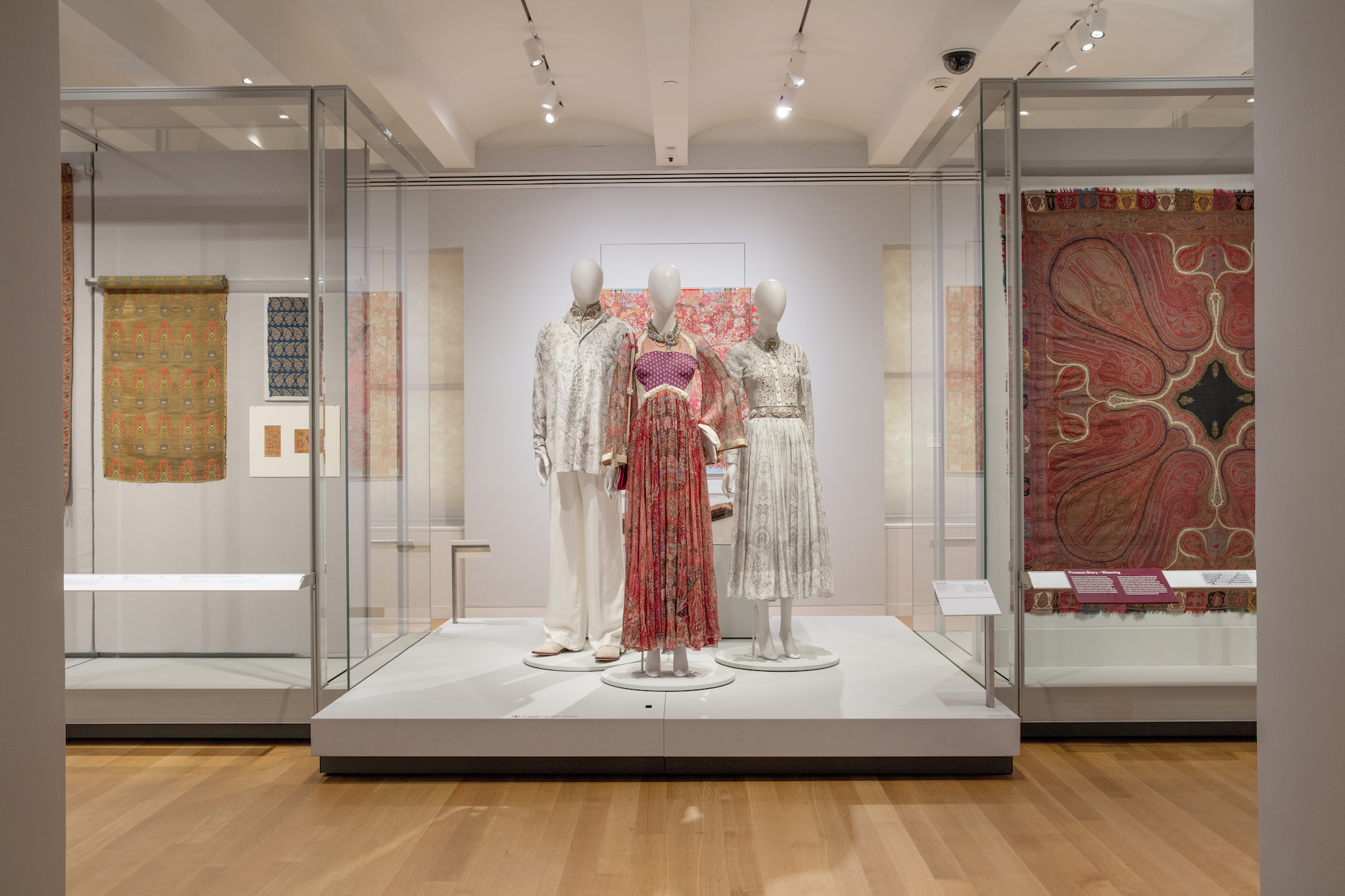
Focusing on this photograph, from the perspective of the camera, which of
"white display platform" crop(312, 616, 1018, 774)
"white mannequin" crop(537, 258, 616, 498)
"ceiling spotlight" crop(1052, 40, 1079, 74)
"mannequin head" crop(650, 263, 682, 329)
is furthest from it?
"ceiling spotlight" crop(1052, 40, 1079, 74)

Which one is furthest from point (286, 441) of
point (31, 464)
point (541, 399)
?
point (31, 464)

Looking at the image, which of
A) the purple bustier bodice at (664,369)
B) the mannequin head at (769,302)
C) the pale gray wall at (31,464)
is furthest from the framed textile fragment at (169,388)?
the pale gray wall at (31,464)

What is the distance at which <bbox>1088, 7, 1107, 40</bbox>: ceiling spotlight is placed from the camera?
4422mm

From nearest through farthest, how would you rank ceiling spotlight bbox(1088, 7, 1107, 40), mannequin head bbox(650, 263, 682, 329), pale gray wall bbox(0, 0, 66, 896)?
pale gray wall bbox(0, 0, 66, 896)
mannequin head bbox(650, 263, 682, 329)
ceiling spotlight bbox(1088, 7, 1107, 40)

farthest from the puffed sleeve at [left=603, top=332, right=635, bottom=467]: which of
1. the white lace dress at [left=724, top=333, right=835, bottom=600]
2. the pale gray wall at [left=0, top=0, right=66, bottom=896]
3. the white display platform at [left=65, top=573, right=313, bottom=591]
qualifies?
the pale gray wall at [left=0, top=0, right=66, bottom=896]

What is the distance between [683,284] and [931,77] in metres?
2.11

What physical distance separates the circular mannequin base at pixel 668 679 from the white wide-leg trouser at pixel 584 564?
1.34 feet

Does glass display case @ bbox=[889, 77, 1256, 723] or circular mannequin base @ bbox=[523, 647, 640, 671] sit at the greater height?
glass display case @ bbox=[889, 77, 1256, 723]

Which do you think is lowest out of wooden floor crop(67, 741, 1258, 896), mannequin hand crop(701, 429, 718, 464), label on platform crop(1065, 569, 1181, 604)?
wooden floor crop(67, 741, 1258, 896)

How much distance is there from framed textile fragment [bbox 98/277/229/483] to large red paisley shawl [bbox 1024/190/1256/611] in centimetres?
335

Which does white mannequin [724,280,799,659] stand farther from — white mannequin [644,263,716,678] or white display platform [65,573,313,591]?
white display platform [65,573,313,591]

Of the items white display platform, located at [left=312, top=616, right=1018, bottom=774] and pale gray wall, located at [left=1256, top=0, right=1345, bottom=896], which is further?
white display platform, located at [left=312, top=616, right=1018, bottom=774]

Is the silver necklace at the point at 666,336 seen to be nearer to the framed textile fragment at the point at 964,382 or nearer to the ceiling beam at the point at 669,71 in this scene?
the framed textile fragment at the point at 964,382

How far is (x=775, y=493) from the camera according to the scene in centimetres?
378
